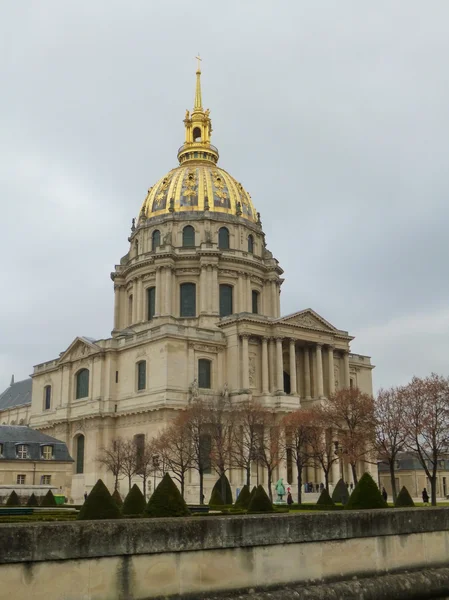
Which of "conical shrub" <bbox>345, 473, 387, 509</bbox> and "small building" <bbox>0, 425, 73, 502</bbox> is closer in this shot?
"conical shrub" <bbox>345, 473, 387, 509</bbox>

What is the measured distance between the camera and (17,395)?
106188mm

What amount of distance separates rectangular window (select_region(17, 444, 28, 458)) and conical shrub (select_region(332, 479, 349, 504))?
23.7m

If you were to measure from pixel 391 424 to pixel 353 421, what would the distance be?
4.36 m

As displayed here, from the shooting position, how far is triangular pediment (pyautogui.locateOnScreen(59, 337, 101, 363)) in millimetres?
74344

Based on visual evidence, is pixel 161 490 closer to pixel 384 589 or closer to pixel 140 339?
pixel 384 589

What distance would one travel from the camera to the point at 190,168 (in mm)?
86938

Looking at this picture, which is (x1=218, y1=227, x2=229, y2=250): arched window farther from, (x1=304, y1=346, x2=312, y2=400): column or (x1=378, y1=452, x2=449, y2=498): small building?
(x1=378, y1=452, x2=449, y2=498): small building

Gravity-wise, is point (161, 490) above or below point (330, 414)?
below

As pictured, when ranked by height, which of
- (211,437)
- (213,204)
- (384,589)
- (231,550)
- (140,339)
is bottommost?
(384,589)

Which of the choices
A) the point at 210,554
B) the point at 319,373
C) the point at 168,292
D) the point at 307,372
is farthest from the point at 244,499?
the point at 168,292

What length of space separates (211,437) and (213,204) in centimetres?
3623

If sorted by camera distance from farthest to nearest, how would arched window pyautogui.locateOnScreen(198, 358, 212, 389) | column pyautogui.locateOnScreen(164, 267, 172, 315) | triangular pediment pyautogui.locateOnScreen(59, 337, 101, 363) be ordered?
column pyautogui.locateOnScreen(164, 267, 172, 315), triangular pediment pyautogui.locateOnScreen(59, 337, 101, 363), arched window pyautogui.locateOnScreen(198, 358, 212, 389)

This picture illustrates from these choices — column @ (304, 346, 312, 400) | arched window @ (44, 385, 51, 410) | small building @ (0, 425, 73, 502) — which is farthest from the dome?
small building @ (0, 425, 73, 502)

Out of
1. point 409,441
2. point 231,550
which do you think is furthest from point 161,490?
point 409,441
